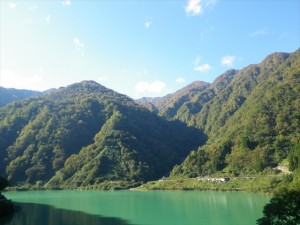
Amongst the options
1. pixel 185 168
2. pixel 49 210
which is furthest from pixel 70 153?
pixel 49 210

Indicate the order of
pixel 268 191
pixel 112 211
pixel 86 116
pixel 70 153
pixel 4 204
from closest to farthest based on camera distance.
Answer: pixel 4 204 < pixel 112 211 < pixel 268 191 < pixel 70 153 < pixel 86 116

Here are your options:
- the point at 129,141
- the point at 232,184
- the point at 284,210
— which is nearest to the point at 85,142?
the point at 129,141

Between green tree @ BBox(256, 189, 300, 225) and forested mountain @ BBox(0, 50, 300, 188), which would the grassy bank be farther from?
green tree @ BBox(256, 189, 300, 225)

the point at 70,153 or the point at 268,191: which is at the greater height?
the point at 70,153

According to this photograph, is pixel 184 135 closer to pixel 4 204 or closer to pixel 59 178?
pixel 59 178

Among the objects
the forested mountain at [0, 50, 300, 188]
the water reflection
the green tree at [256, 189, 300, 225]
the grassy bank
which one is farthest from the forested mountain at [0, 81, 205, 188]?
the green tree at [256, 189, 300, 225]

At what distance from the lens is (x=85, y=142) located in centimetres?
14650

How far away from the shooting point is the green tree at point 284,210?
25.2 metres

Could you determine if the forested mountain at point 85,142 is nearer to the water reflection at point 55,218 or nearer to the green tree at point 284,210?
the water reflection at point 55,218

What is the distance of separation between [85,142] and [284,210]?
4967 inches

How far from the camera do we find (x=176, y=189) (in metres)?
93.9

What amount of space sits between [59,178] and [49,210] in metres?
68.3

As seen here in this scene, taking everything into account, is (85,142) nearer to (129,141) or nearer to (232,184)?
(129,141)

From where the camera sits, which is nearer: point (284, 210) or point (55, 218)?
point (284, 210)
